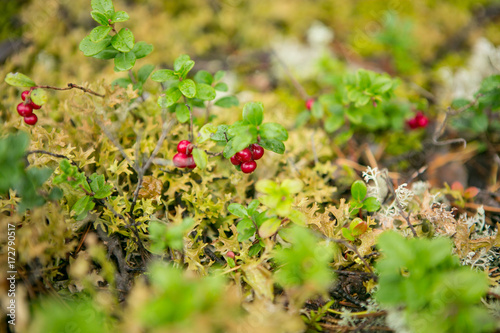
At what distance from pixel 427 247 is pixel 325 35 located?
307 centimetres

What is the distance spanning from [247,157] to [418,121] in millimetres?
1827

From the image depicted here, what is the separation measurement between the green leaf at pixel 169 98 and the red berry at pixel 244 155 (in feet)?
1.61

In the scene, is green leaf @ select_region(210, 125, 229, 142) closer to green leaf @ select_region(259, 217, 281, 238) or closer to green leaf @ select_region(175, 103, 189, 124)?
green leaf @ select_region(175, 103, 189, 124)

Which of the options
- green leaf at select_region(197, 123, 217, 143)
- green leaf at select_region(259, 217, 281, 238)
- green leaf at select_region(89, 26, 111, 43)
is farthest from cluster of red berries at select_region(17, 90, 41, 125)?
green leaf at select_region(259, 217, 281, 238)

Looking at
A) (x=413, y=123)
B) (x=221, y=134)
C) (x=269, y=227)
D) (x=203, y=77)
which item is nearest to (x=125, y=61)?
(x=203, y=77)

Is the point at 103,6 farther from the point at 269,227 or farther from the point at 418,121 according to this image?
the point at 418,121

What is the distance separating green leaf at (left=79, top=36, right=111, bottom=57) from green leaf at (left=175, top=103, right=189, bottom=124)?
21.0 inches

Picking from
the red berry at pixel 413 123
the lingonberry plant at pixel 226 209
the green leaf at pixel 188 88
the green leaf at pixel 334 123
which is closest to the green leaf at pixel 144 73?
the lingonberry plant at pixel 226 209

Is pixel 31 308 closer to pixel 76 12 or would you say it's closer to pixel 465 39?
pixel 76 12

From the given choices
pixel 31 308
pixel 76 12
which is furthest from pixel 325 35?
pixel 31 308

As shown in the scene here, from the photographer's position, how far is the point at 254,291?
1.58m

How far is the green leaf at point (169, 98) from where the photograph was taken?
184cm

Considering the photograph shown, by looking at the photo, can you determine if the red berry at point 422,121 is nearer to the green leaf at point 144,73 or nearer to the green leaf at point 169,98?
the green leaf at point 169,98

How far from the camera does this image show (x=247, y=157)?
5.82 ft
